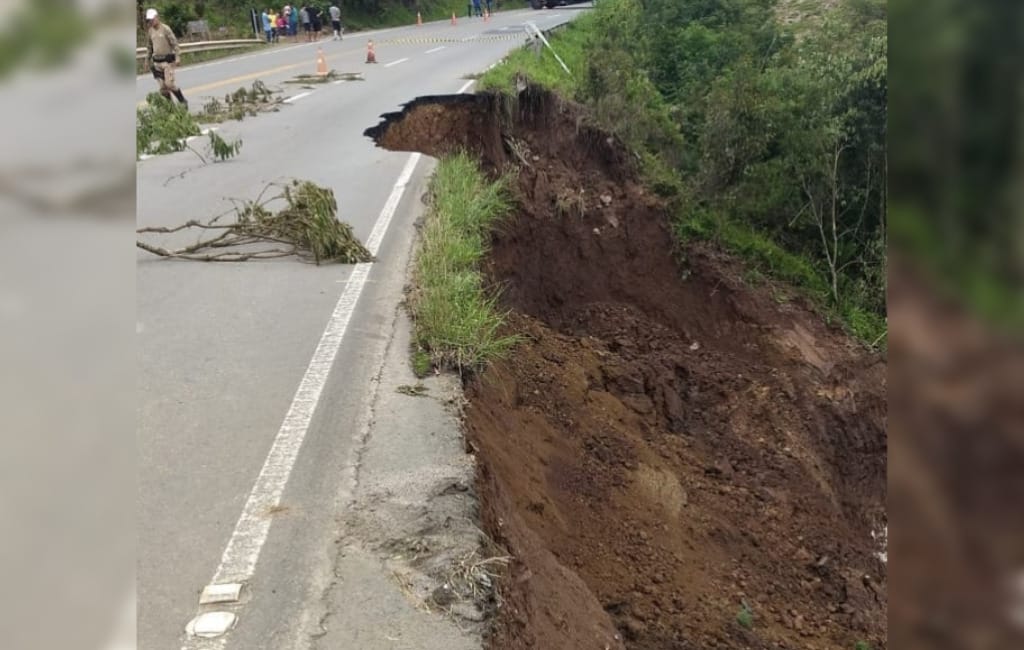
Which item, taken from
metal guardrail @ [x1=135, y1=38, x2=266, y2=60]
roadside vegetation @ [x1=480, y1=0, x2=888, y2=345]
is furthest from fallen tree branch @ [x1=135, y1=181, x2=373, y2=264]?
metal guardrail @ [x1=135, y1=38, x2=266, y2=60]

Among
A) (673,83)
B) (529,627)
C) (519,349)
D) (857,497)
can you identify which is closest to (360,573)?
(529,627)

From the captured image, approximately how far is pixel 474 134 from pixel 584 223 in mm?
2157

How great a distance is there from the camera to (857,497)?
8.03 m

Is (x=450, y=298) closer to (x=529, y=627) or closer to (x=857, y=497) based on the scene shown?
(x=529, y=627)

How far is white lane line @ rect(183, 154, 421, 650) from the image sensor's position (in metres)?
3.56

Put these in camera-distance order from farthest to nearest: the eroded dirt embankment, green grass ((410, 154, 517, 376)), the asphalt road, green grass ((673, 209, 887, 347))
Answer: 1. green grass ((673, 209, 887, 347))
2. green grass ((410, 154, 517, 376))
3. the eroded dirt embankment
4. the asphalt road

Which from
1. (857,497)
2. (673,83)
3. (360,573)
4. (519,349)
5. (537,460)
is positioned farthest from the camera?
(673,83)

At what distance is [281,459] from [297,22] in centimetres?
3261

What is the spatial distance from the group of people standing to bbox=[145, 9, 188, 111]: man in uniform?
1830 cm

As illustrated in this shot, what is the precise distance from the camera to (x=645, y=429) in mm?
7516

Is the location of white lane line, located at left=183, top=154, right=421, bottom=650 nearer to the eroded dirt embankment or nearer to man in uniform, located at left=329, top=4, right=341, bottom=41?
the eroded dirt embankment

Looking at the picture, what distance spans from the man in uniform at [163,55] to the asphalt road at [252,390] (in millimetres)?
3225

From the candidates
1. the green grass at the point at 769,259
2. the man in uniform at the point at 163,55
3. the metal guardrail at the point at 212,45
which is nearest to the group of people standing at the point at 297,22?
the metal guardrail at the point at 212,45

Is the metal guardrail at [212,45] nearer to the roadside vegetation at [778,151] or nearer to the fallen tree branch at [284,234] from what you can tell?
the roadside vegetation at [778,151]
